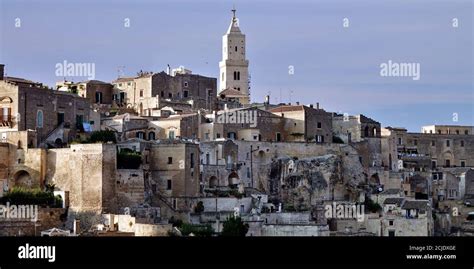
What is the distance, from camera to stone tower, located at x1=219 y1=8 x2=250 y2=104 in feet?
167

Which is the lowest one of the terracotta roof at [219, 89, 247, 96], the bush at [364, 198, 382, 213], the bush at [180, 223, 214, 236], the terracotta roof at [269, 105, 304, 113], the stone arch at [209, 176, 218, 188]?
the bush at [180, 223, 214, 236]

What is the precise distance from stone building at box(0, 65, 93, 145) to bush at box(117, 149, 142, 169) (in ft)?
8.18

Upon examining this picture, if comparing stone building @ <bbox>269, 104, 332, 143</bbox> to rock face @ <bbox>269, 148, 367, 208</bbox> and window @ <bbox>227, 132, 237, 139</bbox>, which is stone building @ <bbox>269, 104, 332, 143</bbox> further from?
window @ <bbox>227, 132, 237, 139</bbox>

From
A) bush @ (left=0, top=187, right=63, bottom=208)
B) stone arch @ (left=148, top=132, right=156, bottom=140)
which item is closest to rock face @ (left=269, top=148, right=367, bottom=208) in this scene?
stone arch @ (left=148, top=132, right=156, bottom=140)

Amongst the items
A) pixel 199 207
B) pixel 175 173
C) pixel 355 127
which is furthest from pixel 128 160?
pixel 355 127

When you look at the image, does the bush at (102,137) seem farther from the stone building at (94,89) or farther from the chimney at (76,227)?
the stone building at (94,89)

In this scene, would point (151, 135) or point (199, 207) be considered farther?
point (151, 135)

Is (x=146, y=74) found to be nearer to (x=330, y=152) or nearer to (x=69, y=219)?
(x=330, y=152)

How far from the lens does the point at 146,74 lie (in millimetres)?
43531

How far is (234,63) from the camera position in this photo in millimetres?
51562

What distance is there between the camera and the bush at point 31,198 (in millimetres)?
28500

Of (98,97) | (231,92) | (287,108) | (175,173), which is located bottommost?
(175,173)

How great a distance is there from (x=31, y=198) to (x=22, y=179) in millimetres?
1762

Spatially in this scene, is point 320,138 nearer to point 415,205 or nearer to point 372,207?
point 372,207
